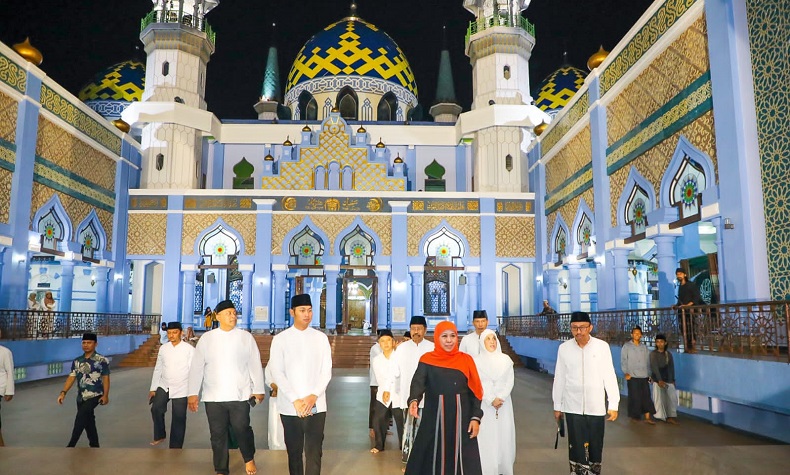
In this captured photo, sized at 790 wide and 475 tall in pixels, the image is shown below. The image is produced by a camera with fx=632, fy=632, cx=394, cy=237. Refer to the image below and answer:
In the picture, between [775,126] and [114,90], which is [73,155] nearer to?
[114,90]

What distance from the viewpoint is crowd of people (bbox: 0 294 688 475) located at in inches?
136

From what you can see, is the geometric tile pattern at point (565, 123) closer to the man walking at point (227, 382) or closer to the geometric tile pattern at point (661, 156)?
the geometric tile pattern at point (661, 156)

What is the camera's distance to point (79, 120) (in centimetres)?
1364

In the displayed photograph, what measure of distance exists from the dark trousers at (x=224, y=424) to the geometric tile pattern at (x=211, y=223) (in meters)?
12.3

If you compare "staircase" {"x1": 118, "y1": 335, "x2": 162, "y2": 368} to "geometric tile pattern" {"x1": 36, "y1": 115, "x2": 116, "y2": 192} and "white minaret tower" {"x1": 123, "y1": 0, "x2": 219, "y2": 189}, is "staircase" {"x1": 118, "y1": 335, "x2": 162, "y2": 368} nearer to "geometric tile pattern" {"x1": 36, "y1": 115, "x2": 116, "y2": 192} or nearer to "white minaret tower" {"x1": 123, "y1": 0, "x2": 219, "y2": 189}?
"geometric tile pattern" {"x1": 36, "y1": 115, "x2": 116, "y2": 192}

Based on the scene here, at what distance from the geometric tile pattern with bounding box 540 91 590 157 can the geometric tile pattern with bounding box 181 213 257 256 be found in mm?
7435

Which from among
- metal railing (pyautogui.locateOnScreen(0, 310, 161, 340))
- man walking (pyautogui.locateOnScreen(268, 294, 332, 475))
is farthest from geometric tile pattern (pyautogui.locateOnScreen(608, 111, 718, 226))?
metal railing (pyautogui.locateOnScreen(0, 310, 161, 340))

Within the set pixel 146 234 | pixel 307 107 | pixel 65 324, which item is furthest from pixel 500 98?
pixel 65 324

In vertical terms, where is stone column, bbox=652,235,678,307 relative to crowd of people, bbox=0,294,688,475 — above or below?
above

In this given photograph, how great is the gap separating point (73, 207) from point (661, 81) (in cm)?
1178

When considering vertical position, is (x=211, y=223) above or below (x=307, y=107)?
below

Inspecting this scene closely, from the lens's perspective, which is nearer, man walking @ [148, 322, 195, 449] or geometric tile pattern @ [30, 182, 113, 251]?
man walking @ [148, 322, 195, 449]

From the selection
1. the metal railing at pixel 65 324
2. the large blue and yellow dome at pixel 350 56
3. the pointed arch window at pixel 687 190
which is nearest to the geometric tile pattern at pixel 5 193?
the metal railing at pixel 65 324

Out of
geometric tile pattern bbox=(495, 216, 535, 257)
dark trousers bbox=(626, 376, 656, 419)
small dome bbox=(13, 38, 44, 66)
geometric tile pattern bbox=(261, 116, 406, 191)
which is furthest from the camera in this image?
geometric tile pattern bbox=(261, 116, 406, 191)
